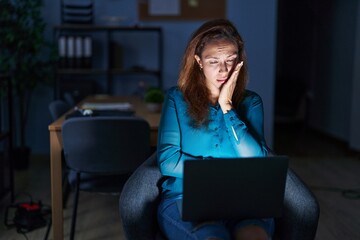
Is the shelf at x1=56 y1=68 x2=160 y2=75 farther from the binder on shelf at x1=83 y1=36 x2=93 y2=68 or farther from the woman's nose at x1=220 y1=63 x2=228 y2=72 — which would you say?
the woman's nose at x1=220 y1=63 x2=228 y2=72

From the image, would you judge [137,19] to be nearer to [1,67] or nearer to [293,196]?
[1,67]

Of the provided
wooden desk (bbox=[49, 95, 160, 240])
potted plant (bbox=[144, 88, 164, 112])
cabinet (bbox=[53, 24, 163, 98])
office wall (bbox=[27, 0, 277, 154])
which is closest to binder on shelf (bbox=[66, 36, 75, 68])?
cabinet (bbox=[53, 24, 163, 98])

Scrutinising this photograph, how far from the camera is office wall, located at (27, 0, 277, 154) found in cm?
497

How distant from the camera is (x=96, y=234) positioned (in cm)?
295

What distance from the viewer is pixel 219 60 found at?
1872 millimetres

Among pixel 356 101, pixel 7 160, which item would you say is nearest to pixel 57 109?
pixel 7 160

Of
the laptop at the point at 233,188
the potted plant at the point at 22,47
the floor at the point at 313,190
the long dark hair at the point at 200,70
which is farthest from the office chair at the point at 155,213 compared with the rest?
the potted plant at the point at 22,47

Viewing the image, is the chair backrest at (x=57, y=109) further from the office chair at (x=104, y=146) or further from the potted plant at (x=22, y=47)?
the potted plant at (x=22, y=47)

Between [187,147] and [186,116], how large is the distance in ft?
0.40

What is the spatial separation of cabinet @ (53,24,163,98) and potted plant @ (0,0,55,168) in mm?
294

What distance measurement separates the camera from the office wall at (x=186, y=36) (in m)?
4.97

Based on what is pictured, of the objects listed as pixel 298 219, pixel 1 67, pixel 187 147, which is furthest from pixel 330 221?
pixel 1 67

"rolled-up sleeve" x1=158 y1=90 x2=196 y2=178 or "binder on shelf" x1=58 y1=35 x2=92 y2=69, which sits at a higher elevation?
"binder on shelf" x1=58 y1=35 x2=92 y2=69

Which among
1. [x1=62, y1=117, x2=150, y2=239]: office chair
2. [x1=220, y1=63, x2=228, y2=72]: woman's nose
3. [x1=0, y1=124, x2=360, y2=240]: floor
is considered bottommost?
[x1=0, y1=124, x2=360, y2=240]: floor
